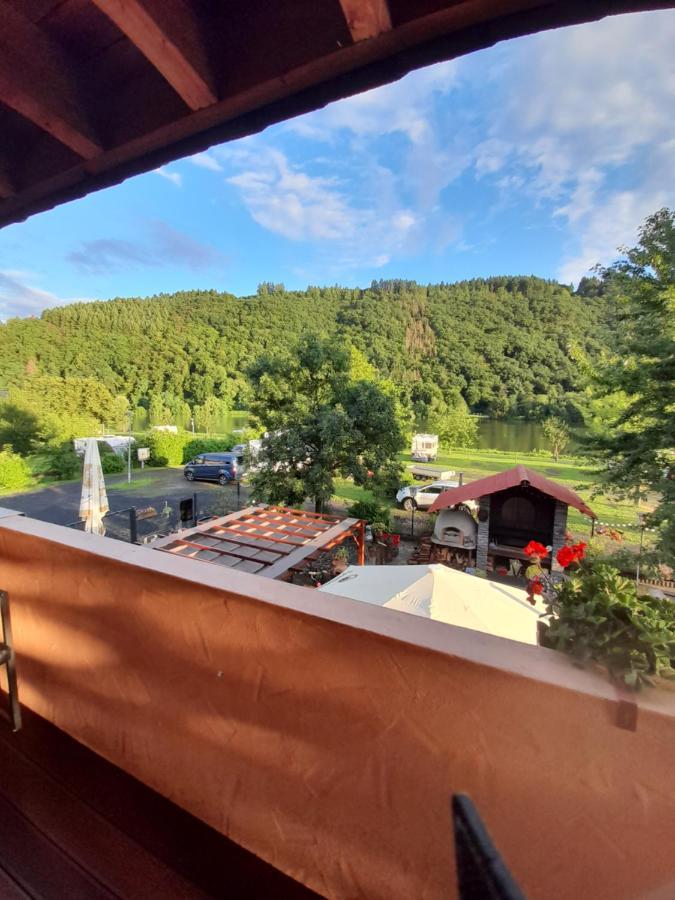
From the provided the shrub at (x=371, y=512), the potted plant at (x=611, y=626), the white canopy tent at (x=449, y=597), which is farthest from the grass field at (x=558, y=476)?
the potted plant at (x=611, y=626)

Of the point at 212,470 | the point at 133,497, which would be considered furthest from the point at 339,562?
the point at 212,470

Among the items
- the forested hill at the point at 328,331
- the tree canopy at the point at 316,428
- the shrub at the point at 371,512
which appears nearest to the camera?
the tree canopy at the point at 316,428

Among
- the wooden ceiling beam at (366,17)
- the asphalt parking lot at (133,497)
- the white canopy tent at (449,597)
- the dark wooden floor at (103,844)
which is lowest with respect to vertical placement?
the asphalt parking lot at (133,497)

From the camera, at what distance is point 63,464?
646 inches

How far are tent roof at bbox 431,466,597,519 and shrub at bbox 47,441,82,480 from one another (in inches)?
595

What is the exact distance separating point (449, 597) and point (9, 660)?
3342 mm

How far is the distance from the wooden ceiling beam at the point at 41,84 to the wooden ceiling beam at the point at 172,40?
1.11ft

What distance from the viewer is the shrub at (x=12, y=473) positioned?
47.3 feet

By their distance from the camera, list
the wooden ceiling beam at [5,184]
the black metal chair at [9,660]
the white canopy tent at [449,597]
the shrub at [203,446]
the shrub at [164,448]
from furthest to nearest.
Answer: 1. the shrub at [203,446]
2. the shrub at [164,448]
3. the white canopy tent at [449,597]
4. the black metal chair at [9,660]
5. the wooden ceiling beam at [5,184]

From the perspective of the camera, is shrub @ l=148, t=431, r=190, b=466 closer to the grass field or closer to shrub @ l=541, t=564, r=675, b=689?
the grass field

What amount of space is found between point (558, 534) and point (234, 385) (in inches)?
1229

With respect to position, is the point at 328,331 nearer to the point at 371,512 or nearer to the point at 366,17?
the point at 371,512

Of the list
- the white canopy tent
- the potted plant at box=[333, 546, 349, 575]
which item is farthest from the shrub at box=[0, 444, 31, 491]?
the white canopy tent

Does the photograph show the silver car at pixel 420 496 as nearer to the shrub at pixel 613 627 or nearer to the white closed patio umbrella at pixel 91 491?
the white closed patio umbrella at pixel 91 491
